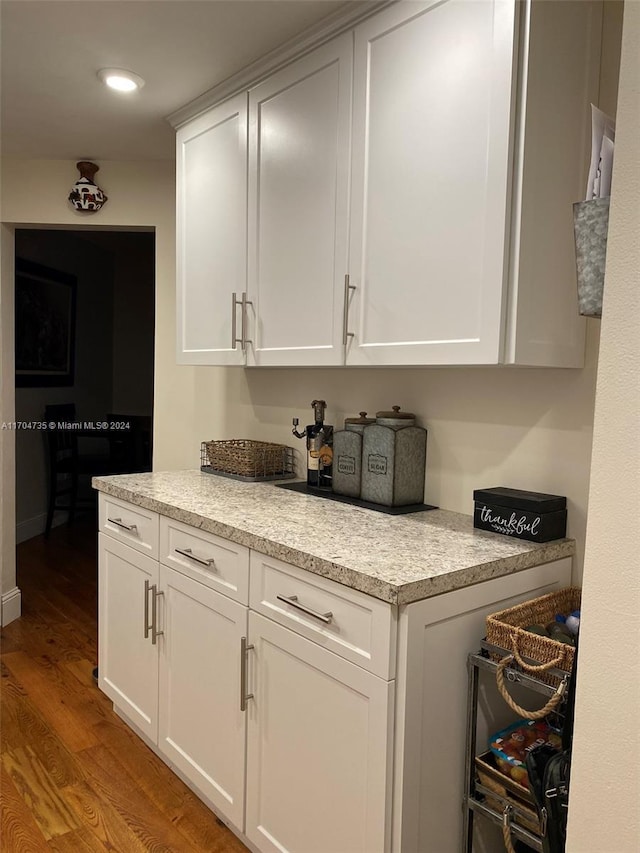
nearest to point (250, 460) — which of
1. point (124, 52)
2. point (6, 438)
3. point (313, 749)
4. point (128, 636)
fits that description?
point (128, 636)

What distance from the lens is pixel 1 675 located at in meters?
2.82

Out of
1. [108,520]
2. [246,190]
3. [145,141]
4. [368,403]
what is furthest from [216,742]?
[145,141]

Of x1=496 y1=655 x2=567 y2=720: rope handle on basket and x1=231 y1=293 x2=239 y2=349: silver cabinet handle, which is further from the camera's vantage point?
x1=231 y1=293 x2=239 y2=349: silver cabinet handle

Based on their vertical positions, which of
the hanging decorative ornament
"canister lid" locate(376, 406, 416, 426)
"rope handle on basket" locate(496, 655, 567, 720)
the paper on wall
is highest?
the hanging decorative ornament

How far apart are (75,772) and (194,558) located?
0.92m

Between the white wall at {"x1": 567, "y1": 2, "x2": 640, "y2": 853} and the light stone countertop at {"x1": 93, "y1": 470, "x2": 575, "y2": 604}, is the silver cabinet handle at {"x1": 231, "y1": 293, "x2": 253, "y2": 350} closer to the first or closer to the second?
the light stone countertop at {"x1": 93, "y1": 470, "x2": 575, "y2": 604}

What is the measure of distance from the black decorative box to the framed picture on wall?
409 centimetres

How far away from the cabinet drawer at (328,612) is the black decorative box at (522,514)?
509 mm

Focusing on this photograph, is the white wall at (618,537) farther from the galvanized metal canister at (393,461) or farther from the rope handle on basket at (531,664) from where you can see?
the galvanized metal canister at (393,461)

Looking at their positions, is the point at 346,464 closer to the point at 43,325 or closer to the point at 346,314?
the point at 346,314

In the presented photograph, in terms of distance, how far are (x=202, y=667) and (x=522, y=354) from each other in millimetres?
1240

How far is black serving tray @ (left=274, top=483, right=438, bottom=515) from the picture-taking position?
1921mm

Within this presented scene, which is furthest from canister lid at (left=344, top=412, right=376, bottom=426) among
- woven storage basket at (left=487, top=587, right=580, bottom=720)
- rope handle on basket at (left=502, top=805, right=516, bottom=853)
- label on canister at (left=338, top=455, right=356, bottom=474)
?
rope handle on basket at (left=502, top=805, right=516, bottom=853)

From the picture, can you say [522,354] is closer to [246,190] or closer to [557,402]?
[557,402]
